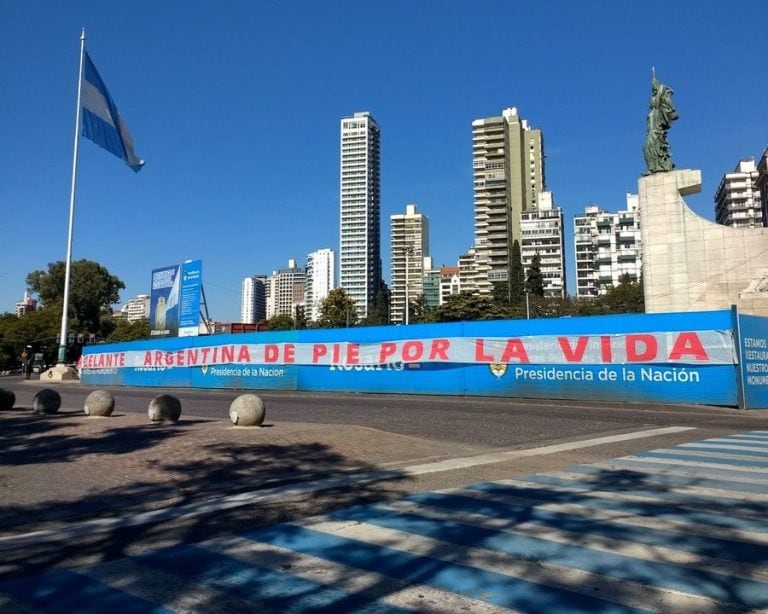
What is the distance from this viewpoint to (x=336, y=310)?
98.2 metres

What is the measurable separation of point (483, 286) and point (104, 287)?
82.7 m

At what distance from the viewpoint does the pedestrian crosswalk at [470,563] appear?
4039 millimetres

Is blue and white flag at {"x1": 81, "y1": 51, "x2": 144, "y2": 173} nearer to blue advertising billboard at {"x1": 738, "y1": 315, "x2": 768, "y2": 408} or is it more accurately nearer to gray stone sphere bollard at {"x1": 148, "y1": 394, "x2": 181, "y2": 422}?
gray stone sphere bollard at {"x1": 148, "y1": 394, "x2": 181, "y2": 422}

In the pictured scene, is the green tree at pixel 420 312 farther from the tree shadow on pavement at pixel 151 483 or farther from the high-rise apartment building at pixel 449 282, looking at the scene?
the tree shadow on pavement at pixel 151 483

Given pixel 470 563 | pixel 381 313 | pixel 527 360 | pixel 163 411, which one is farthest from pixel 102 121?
pixel 381 313

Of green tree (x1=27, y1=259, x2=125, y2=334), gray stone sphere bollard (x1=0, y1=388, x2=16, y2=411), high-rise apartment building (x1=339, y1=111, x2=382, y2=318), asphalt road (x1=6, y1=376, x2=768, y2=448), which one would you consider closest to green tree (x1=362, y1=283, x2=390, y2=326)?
high-rise apartment building (x1=339, y1=111, x2=382, y2=318)

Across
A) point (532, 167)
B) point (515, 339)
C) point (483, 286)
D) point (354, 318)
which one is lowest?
point (515, 339)

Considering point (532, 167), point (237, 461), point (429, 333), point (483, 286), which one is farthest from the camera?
point (532, 167)

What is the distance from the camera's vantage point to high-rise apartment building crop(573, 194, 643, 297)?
135125 millimetres

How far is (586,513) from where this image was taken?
6254 mm

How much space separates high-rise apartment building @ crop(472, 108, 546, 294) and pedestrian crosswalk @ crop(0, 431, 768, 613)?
136519 mm

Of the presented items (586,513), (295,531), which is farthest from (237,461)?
(586,513)

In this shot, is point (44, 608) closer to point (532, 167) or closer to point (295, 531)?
point (295, 531)

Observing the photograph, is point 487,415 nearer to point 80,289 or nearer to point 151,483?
point 151,483
